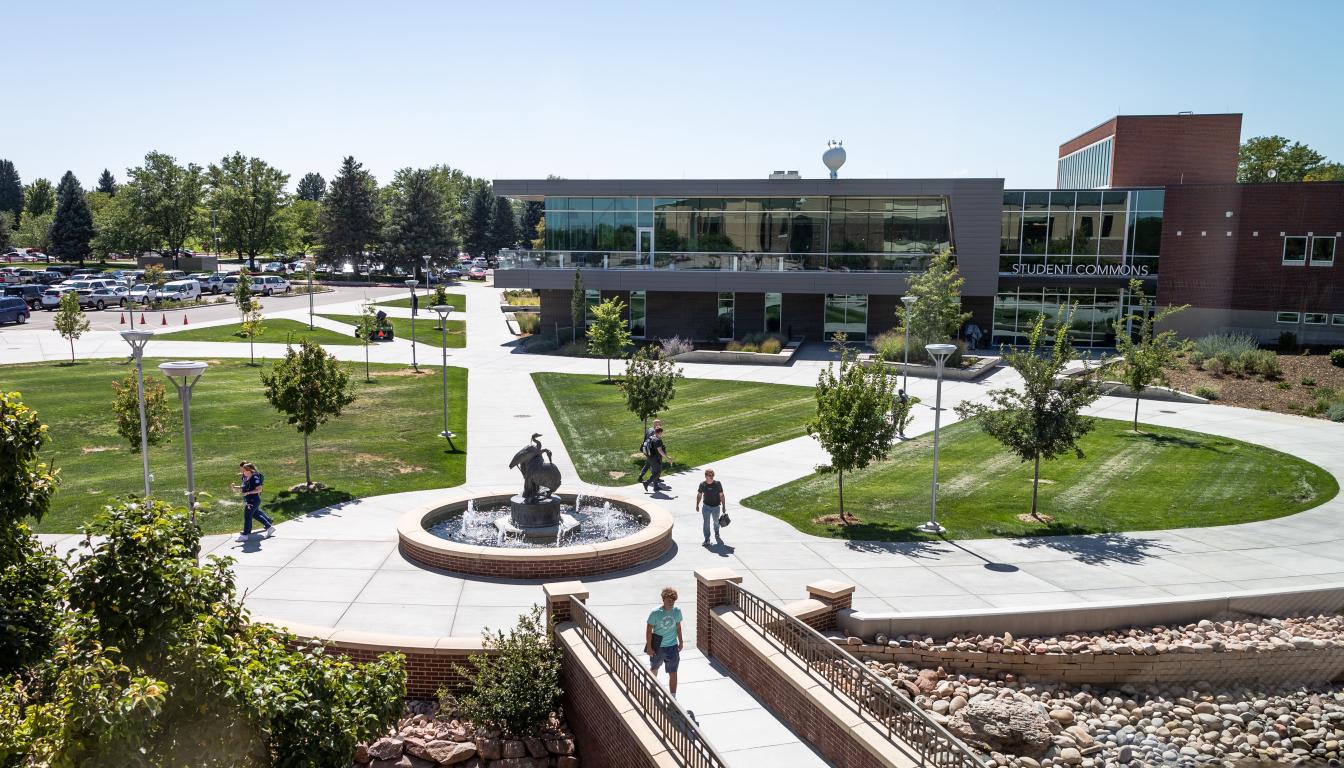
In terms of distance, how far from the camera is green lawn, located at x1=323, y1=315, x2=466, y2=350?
160ft

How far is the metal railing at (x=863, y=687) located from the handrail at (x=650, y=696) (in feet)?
5.83

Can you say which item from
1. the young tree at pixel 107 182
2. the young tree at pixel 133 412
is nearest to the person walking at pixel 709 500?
the young tree at pixel 133 412

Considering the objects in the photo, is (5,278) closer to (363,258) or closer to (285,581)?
(363,258)

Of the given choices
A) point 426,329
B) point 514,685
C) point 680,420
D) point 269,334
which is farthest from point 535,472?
point 426,329

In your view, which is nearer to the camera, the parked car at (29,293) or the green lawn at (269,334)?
the green lawn at (269,334)

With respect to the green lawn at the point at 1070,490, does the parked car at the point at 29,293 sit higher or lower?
higher

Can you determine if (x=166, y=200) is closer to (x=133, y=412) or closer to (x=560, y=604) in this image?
(x=133, y=412)

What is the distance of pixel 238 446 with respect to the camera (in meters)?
24.2

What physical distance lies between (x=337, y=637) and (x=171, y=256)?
100 meters

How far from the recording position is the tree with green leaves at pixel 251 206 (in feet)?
295

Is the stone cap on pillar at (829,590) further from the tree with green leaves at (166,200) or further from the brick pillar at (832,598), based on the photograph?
the tree with green leaves at (166,200)

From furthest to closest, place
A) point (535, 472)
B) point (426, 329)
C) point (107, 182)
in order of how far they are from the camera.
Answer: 1. point (107, 182)
2. point (426, 329)
3. point (535, 472)

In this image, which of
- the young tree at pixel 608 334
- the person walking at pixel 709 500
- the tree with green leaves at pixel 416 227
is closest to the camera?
the person walking at pixel 709 500

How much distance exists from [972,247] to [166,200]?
7914 cm
